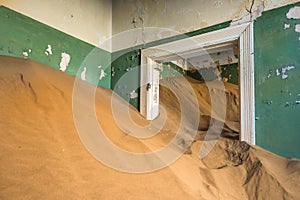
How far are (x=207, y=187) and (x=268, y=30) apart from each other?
164 cm

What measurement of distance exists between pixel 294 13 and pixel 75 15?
241cm

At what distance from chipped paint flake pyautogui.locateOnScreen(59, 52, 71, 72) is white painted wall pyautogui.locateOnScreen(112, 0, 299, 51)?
807mm

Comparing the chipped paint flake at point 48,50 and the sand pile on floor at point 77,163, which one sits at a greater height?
the chipped paint flake at point 48,50

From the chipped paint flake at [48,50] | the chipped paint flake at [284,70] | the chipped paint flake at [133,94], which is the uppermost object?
the chipped paint flake at [48,50]

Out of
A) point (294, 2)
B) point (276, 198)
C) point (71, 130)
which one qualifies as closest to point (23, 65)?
point (71, 130)

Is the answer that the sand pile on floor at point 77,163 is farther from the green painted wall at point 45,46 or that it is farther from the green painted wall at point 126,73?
the green painted wall at point 126,73

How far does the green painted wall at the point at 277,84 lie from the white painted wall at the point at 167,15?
217 millimetres

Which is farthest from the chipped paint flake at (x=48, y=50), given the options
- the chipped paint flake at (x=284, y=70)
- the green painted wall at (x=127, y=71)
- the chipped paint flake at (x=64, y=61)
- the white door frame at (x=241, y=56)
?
the chipped paint flake at (x=284, y=70)

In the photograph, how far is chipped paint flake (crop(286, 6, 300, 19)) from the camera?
242 cm

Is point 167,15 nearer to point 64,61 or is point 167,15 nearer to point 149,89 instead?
point 149,89

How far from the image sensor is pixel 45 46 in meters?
2.93

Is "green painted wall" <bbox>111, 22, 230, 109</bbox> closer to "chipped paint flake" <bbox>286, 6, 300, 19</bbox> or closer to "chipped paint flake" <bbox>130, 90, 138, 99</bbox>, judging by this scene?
"chipped paint flake" <bbox>130, 90, 138, 99</bbox>

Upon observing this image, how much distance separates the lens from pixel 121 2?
3.80 metres

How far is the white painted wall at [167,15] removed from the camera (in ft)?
9.21
